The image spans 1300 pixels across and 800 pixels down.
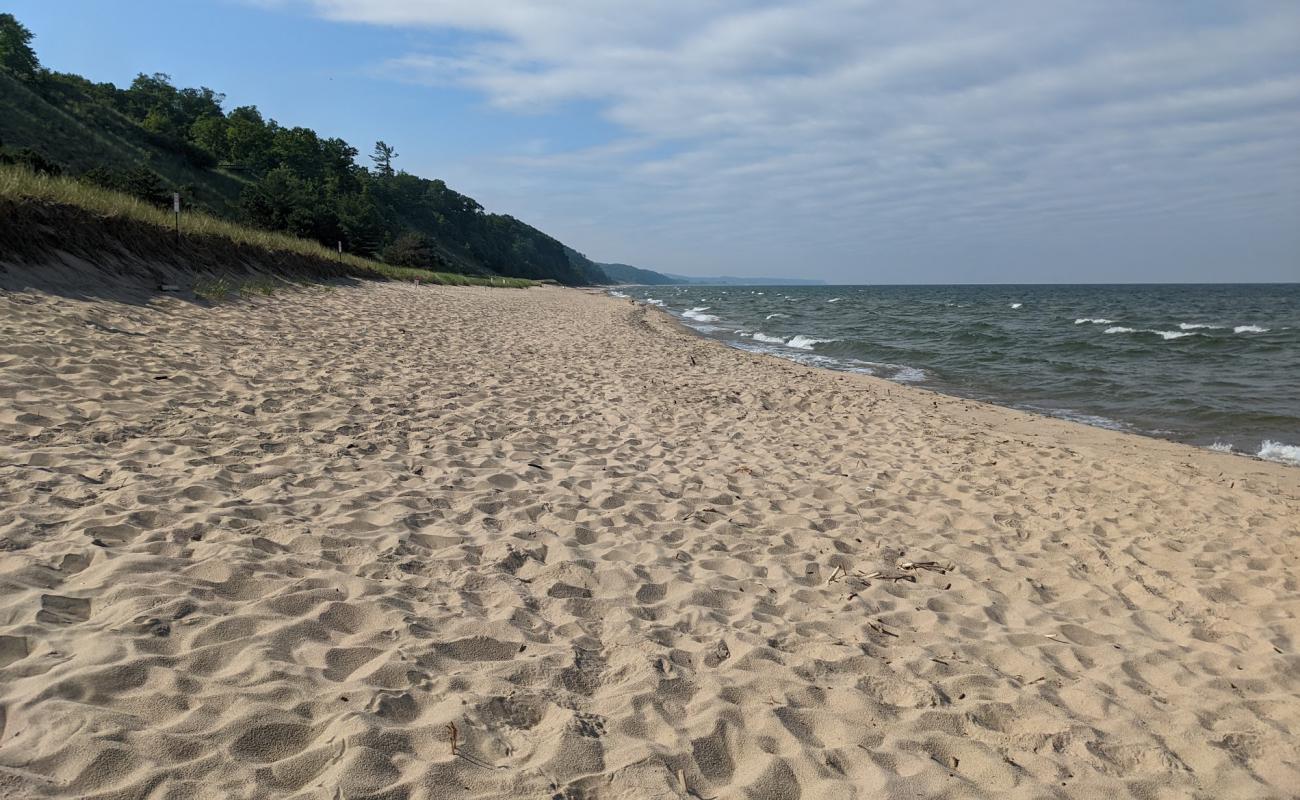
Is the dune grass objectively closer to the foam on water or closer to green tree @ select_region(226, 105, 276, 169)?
the foam on water

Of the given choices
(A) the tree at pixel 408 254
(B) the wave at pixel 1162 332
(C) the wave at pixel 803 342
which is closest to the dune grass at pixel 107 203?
(C) the wave at pixel 803 342

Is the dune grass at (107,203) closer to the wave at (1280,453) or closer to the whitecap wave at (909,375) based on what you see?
the whitecap wave at (909,375)

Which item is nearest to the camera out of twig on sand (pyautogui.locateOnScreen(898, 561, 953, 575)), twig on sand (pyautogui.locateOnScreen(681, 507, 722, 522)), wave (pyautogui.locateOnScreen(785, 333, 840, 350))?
twig on sand (pyautogui.locateOnScreen(898, 561, 953, 575))

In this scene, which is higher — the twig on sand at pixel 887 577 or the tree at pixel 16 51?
the tree at pixel 16 51

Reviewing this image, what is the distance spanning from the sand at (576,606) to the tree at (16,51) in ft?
172

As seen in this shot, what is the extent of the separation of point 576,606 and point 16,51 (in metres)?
65.1

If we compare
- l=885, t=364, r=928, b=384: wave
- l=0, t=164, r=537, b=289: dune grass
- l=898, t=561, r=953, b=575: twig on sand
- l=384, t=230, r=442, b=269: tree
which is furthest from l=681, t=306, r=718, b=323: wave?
l=898, t=561, r=953, b=575: twig on sand

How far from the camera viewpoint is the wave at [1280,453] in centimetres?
897

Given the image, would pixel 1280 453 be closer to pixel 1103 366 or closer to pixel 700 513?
pixel 700 513

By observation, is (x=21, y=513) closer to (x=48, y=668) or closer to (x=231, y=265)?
(x=48, y=668)

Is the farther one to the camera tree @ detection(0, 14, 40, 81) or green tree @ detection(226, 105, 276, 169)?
green tree @ detection(226, 105, 276, 169)

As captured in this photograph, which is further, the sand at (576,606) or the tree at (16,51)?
the tree at (16,51)

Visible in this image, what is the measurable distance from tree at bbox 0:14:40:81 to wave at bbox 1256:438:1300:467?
59225 mm

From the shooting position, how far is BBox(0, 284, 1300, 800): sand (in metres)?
2.28
